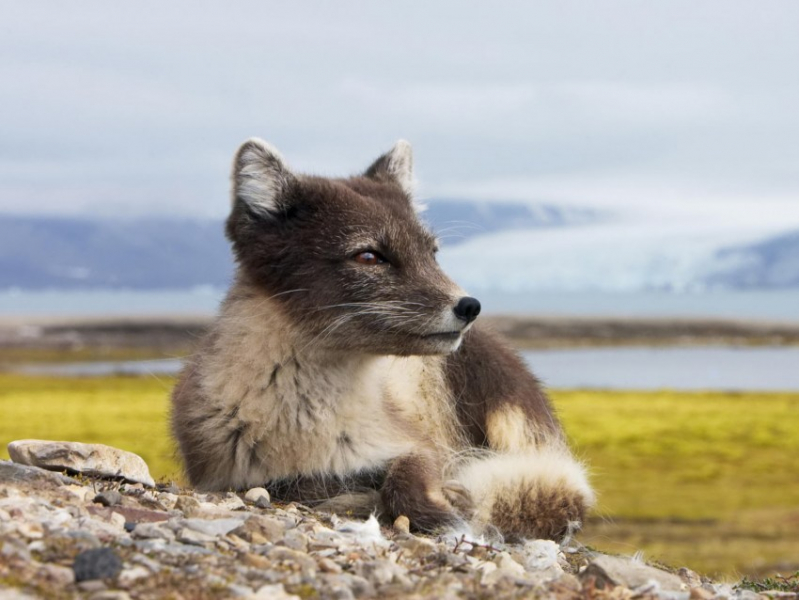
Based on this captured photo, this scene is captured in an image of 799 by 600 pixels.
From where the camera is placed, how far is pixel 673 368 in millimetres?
91875

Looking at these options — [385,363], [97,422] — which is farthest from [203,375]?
[97,422]

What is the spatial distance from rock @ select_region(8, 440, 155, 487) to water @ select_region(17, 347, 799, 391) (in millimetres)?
53161

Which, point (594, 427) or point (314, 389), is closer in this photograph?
point (314, 389)

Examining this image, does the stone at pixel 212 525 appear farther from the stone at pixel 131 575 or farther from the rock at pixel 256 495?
the rock at pixel 256 495

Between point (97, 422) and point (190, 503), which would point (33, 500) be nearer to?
point (190, 503)

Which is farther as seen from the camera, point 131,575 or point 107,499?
point 107,499

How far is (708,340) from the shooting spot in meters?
121

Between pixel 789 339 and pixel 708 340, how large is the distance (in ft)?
31.0

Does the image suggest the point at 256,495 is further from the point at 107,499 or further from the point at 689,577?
the point at 689,577

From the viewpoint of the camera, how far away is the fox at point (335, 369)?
592 cm

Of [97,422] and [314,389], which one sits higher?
[314,389]

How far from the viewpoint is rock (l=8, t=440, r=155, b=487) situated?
615 centimetres

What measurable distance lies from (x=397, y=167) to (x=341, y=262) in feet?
5.00

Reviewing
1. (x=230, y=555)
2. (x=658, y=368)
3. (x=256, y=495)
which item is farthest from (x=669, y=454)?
(x=658, y=368)
